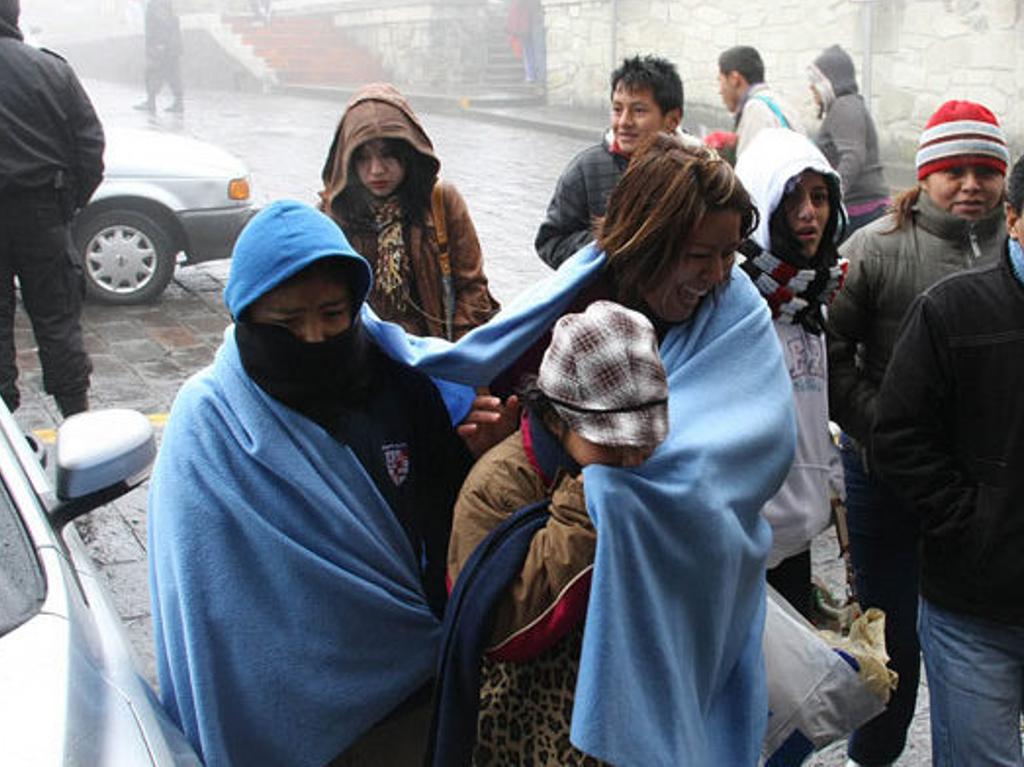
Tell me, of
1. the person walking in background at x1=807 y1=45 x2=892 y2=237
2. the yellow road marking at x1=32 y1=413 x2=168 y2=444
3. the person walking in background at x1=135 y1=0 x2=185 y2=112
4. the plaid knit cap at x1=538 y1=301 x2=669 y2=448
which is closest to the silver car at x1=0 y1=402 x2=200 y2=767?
the plaid knit cap at x1=538 y1=301 x2=669 y2=448

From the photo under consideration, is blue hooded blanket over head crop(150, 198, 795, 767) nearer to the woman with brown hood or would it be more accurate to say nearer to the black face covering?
the black face covering

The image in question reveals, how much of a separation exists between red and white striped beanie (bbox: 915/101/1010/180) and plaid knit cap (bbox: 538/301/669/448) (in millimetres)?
2076

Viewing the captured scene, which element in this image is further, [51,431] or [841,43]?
[841,43]

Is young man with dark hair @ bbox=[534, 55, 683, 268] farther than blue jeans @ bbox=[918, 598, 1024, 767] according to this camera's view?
Yes

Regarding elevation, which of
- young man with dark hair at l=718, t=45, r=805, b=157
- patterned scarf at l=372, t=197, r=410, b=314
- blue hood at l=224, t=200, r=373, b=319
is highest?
young man with dark hair at l=718, t=45, r=805, b=157

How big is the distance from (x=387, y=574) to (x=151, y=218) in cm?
803

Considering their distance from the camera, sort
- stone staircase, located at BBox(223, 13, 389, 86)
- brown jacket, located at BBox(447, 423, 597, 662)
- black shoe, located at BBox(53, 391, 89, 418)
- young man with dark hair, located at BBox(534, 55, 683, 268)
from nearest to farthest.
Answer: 1. brown jacket, located at BBox(447, 423, 597, 662)
2. young man with dark hair, located at BBox(534, 55, 683, 268)
3. black shoe, located at BBox(53, 391, 89, 418)
4. stone staircase, located at BBox(223, 13, 389, 86)

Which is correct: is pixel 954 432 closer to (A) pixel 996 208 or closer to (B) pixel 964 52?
(A) pixel 996 208

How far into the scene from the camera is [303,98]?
2975 centimetres

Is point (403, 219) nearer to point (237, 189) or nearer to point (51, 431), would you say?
point (51, 431)

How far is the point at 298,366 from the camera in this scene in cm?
257

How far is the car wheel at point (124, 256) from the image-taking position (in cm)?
992

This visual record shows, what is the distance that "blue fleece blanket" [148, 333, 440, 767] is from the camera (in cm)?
247

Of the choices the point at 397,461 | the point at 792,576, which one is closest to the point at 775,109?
the point at 792,576
